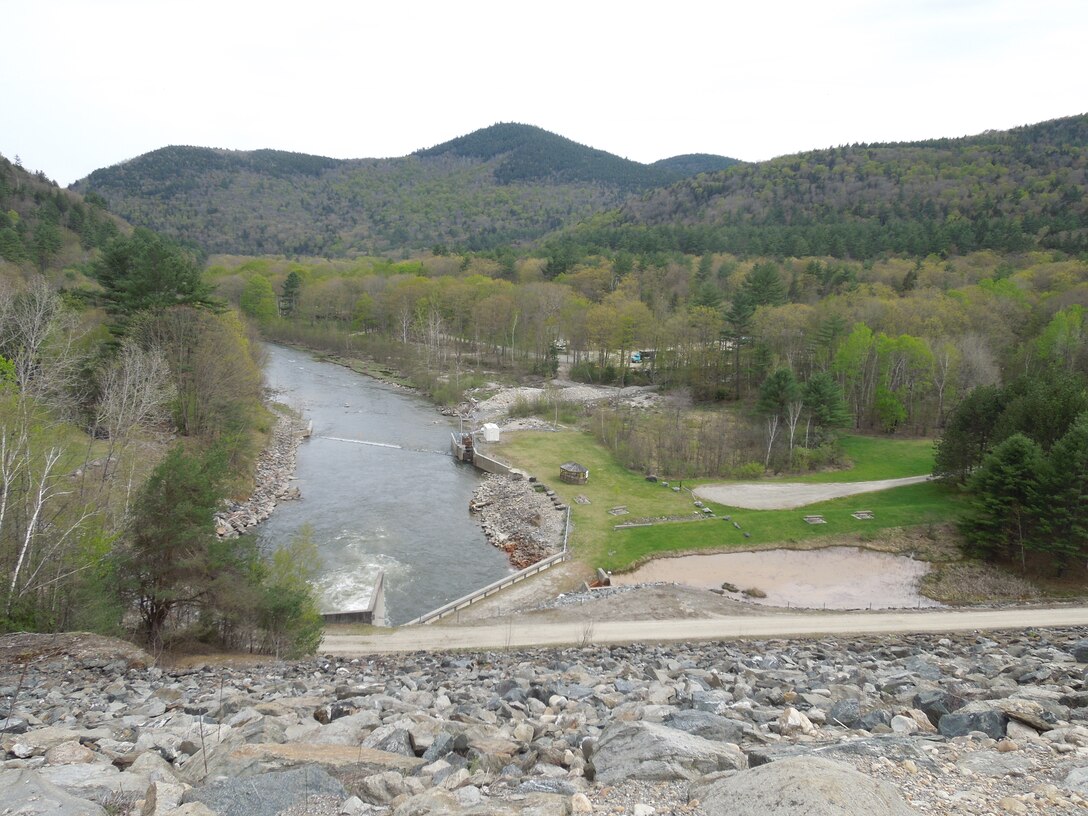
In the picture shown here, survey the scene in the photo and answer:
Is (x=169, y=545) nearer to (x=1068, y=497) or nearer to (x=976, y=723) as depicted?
(x=976, y=723)

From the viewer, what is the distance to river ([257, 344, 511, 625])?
25.4m

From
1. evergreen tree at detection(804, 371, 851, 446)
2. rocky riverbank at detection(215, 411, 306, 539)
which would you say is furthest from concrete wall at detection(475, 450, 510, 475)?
evergreen tree at detection(804, 371, 851, 446)

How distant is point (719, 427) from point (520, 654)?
31871 millimetres

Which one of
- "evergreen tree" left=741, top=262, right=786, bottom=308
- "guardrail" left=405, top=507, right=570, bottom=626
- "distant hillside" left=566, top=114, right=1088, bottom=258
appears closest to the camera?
"guardrail" left=405, top=507, right=570, bottom=626

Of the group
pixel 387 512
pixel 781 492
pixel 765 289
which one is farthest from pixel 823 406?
pixel 387 512

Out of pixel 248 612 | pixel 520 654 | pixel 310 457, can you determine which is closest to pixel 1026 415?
pixel 520 654

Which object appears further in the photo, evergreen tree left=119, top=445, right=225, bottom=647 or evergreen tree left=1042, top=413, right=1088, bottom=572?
evergreen tree left=1042, top=413, right=1088, bottom=572

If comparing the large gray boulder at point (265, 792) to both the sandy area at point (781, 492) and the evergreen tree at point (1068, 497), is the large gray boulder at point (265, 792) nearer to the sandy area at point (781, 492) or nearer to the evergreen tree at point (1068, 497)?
the evergreen tree at point (1068, 497)

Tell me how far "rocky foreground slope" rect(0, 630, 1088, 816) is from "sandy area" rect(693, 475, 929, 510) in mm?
18109

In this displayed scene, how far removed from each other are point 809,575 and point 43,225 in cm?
8044

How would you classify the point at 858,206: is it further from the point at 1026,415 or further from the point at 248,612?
the point at 248,612

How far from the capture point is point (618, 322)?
63094mm

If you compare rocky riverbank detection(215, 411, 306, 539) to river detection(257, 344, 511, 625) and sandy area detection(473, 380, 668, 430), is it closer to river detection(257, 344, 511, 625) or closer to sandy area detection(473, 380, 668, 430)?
river detection(257, 344, 511, 625)

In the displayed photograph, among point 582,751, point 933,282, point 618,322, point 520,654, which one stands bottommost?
point 520,654
